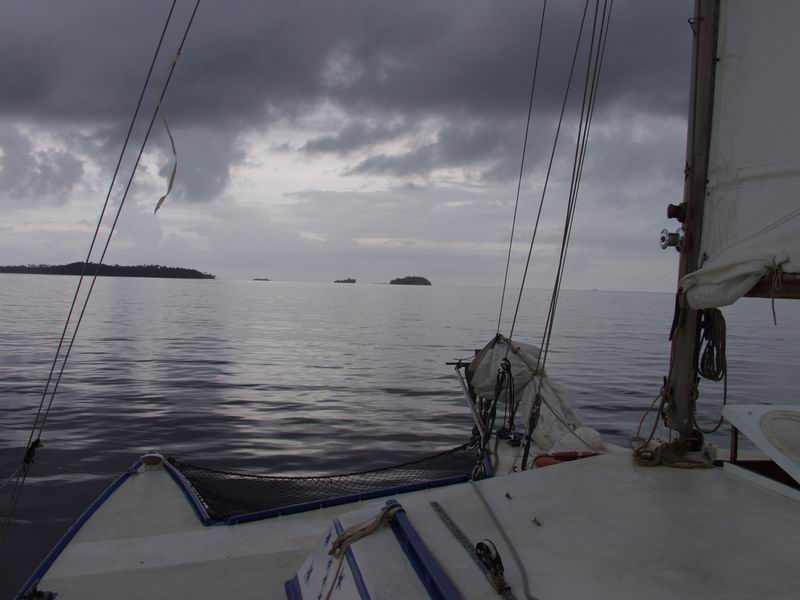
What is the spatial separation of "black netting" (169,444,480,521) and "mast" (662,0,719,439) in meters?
3.84

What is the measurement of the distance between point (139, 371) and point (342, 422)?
12045 mm

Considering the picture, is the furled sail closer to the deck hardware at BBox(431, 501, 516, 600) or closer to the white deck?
the white deck

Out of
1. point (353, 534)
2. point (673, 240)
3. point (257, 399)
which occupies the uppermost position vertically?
point (673, 240)

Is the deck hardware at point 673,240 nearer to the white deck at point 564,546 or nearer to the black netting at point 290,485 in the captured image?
the white deck at point 564,546

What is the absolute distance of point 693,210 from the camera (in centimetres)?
582

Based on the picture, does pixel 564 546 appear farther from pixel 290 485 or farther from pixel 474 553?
pixel 290 485

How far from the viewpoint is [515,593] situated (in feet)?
10.1

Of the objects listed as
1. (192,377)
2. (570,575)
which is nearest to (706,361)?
(570,575)

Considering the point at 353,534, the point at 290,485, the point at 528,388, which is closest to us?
the point at 353,534

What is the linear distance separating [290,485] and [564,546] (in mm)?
6465

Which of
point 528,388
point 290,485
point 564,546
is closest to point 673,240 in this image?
point 564,546

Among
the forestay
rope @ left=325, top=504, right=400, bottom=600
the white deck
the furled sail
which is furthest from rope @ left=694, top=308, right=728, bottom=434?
the forestay

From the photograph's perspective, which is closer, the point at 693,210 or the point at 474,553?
the point at 474,553

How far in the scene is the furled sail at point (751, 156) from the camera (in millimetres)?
4973
